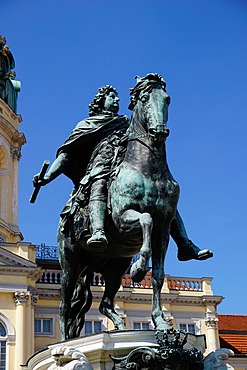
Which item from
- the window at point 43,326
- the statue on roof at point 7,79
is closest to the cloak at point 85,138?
the window at point 43,326

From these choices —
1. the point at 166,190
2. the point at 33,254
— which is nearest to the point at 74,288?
the point at 166,190

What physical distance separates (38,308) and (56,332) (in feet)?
5.08

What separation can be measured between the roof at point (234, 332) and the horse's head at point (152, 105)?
108ft

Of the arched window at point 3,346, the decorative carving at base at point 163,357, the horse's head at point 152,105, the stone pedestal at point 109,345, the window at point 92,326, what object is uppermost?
the window at point 92,326

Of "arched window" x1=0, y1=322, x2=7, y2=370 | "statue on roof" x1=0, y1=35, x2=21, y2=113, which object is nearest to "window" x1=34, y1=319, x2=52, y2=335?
"arched window" x1=0, y1=322, x2=7, y2=370

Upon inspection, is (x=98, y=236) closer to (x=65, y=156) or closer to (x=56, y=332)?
(x=65, y=156)

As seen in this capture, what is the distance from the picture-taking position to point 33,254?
36156 millimetres

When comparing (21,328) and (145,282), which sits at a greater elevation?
(145,282)

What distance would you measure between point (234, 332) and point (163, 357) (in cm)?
3749

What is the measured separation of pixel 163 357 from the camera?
554 centimetres

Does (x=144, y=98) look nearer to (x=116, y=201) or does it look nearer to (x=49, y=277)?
(x=116, y=201)

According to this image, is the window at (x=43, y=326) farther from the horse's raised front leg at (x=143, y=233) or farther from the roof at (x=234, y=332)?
the horse's raised front leg at (x=143, y=233)

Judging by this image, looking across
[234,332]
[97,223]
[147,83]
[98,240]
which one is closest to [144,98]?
[147,83]

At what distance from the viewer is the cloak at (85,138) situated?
712 centimetres
